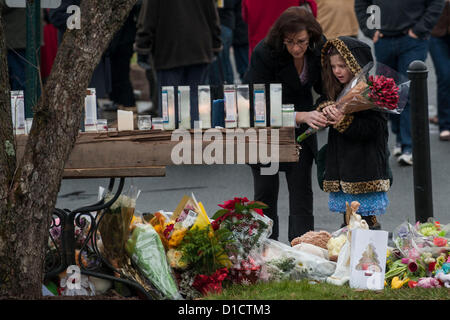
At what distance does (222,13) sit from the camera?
10.8 meters

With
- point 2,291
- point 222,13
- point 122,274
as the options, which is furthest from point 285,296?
point 222,13

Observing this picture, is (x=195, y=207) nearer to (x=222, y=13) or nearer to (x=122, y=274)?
(x=122, y=274)

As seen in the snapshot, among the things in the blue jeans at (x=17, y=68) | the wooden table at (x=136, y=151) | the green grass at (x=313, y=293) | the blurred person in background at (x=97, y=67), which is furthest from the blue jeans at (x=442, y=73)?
the green grass at (x=313, y=293)

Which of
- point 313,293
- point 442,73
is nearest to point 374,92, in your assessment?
point 313,293

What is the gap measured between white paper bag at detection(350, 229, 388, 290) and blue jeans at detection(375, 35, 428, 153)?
413cm

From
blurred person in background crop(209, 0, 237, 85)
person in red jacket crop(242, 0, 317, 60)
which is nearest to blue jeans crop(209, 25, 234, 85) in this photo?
blurred person in background crop(209, 0, 237, 85)

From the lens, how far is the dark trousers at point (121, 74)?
36.2 ft

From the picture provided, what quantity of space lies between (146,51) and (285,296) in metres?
4.54

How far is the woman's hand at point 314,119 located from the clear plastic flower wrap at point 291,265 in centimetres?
87

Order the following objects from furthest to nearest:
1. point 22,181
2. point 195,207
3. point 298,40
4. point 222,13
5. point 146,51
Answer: point 222,13 → point 146,51 → point 298,40 → point 195,207 → point 22,181

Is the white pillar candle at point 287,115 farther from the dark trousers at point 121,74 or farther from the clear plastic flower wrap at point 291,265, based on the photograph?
the dark trousers at point 121,74

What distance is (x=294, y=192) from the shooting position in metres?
6.23

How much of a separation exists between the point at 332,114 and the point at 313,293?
4.56ft
